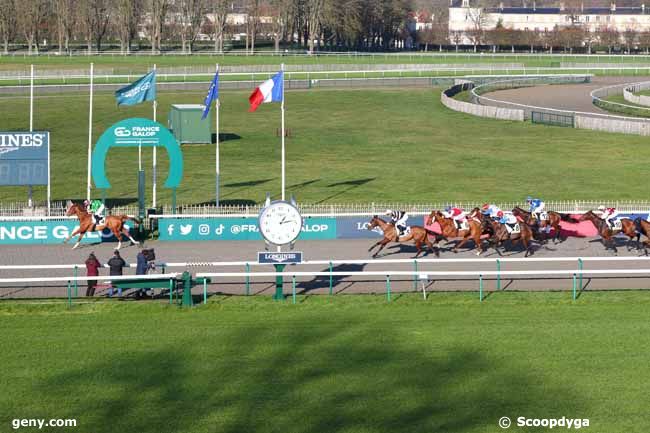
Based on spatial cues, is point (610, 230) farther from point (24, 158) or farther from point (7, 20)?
point (7, 20)

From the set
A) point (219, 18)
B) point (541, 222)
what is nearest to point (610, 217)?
point (541, 222)

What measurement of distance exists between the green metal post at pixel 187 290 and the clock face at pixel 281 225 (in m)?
1.79

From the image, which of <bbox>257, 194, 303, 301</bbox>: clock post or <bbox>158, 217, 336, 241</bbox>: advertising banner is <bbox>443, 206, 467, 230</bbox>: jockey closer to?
<bbox>158, 217, 336, 241</bbox>: advertising banner

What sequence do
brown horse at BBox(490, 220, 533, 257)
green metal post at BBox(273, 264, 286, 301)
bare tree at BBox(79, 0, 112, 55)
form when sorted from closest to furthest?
green metal post at BBox(273, 264, 286, 301) < brown horse at BBox(490, 220, 533, 257) < bare tree at BBox(79, 0, 112, 55)

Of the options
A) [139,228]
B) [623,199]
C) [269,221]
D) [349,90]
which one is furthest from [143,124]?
[349,90]

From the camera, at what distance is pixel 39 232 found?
2728 centimetres

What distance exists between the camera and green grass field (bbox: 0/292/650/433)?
45.4ft

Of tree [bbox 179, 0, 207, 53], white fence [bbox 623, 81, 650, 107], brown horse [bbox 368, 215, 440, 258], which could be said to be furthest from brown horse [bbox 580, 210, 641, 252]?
tree [bbox 179, 0, 207, 53]

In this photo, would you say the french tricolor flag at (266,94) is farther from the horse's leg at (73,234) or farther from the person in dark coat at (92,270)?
the person in dark coat at (92,270)

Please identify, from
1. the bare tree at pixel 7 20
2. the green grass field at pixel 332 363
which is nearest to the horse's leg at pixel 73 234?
the green grass field at pixel 332 363

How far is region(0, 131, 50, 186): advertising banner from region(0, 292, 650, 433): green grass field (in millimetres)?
9318

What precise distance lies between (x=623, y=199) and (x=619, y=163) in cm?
807

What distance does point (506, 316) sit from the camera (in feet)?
62.6

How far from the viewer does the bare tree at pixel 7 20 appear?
111037mm
